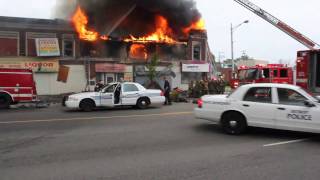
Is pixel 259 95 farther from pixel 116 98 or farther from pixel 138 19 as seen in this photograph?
pixel 138 19

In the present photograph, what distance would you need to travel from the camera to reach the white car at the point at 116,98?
57.1 feet

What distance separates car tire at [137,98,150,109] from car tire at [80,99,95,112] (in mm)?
2159

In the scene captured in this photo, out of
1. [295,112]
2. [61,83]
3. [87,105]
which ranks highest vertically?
[61,83]

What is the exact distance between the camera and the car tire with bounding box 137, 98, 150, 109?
18500 millimetres

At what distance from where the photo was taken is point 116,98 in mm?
17922

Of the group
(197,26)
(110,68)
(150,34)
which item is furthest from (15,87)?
(197,26)

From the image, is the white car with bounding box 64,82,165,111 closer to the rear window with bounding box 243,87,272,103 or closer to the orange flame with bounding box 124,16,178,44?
the rear window with bounding box 243,87,272,103

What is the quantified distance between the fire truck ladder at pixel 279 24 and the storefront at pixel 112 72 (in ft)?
35.5

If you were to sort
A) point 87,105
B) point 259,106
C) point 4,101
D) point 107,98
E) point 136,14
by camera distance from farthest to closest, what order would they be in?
point 136,14 < point 4,101 < point 107,98 < point 87,105 < point 259,106

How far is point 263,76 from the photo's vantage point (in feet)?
71.5

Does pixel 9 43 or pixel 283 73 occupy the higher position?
pixel 9 43

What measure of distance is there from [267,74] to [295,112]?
12786 millimetres

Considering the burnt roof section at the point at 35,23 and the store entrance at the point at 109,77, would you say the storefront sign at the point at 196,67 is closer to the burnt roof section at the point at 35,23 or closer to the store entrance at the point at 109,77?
the store entrance at the point at 109,77

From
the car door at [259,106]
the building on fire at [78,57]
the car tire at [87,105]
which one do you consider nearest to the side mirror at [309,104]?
the car door at [259,106]
